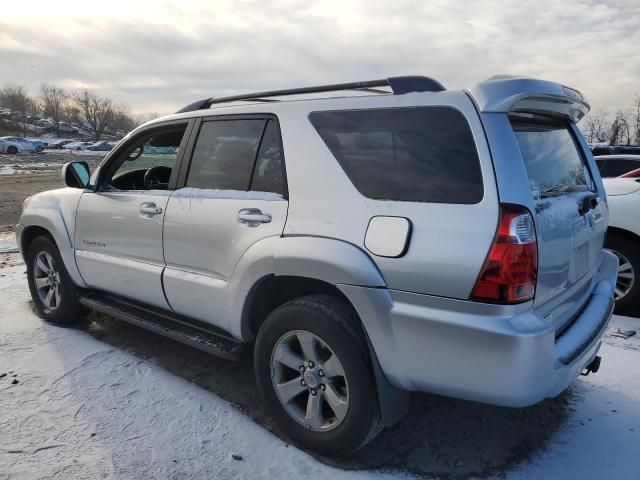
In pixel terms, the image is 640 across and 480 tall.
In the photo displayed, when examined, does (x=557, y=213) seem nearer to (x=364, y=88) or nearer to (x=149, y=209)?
(x=364, y=88)

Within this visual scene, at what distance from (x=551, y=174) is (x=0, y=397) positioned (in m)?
3.47

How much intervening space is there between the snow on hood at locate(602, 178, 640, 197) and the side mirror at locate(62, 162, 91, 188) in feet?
15.7

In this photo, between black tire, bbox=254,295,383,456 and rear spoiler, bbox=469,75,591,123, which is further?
black tire, bbox=254,295,383,456

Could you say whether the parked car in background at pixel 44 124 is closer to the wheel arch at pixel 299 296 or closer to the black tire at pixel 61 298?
the black tire at pixel 61 298

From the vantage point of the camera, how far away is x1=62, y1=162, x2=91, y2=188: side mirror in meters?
4.05

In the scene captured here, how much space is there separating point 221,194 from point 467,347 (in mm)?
1657

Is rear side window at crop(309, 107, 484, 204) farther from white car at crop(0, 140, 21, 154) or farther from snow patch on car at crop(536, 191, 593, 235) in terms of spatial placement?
white car at crop(0, 140, 21, 154)

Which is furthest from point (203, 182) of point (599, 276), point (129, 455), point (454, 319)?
point (599, 276)

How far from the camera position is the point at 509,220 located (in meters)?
2.07

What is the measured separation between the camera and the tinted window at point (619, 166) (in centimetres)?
800

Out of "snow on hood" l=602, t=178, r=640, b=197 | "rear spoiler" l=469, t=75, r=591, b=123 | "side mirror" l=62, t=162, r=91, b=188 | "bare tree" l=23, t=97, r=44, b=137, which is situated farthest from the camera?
"bare tree" l=23, t=97, r=44, b=137

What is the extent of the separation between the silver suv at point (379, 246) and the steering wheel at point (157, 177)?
0.11 metres

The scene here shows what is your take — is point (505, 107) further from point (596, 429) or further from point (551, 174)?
point (596, 429)

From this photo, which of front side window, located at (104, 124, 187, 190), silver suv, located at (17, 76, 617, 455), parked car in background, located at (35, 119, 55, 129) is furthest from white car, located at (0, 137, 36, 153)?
parked car in background, located at (35, 119, 55, 129)
